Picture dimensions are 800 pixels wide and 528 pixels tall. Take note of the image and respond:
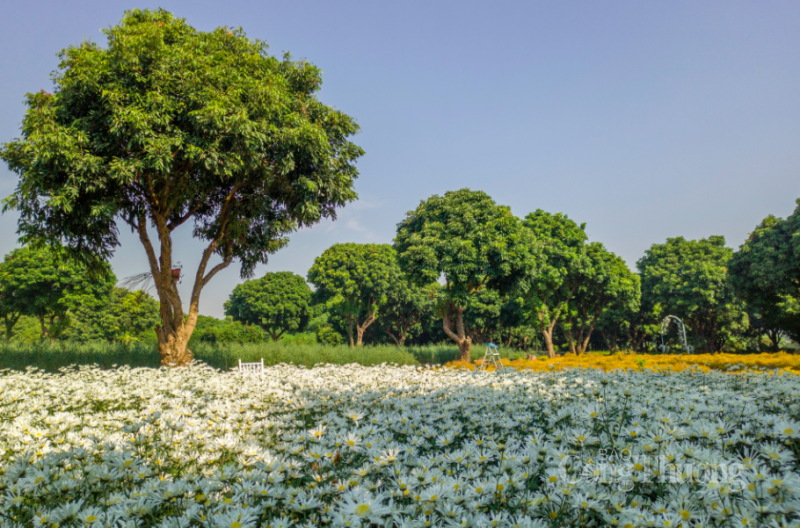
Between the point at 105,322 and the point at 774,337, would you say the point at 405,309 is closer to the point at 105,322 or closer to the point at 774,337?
the point at 105,322

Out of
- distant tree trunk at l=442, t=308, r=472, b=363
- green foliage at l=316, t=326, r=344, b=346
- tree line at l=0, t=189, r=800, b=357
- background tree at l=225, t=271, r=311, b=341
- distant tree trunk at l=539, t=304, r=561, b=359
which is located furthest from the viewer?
background tree at l=225, t=271, r=311, b=341

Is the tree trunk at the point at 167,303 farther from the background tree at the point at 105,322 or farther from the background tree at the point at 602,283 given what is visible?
the background tree at the point at 105,322

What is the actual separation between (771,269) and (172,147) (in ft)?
77.2

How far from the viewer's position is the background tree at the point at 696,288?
26188 mm

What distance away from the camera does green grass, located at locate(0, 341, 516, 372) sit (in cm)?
1178

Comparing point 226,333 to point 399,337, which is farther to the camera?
point 399,337

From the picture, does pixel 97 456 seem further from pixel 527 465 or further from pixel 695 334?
pixel 695 334

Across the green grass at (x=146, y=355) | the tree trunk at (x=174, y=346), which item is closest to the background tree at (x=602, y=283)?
the green grass at (x=146, y=355)

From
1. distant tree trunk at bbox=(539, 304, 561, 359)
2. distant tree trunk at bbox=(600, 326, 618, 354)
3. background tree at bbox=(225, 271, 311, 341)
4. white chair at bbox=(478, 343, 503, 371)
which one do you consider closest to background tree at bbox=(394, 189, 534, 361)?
white chair at bbox=(478, 343, 503, 371)

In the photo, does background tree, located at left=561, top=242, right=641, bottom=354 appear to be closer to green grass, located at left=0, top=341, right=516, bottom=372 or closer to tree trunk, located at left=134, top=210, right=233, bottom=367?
green grass, located at left=0, top=341, right=516, bottom=372

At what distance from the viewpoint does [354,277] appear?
3059cm

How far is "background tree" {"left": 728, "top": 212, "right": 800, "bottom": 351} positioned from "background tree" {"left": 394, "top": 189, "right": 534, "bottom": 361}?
33.6 ft

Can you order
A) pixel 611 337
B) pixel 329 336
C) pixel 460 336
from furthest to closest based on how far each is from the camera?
pixel 329 336 → pixel 611 337 → pixel 460 336

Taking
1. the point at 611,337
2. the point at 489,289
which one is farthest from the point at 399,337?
the point at 489,289
